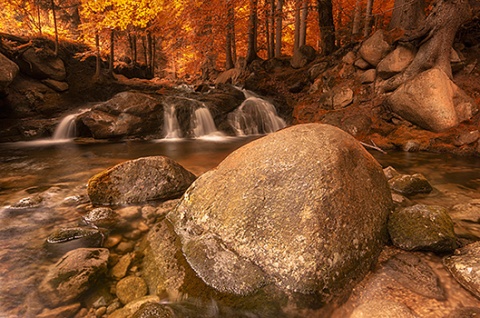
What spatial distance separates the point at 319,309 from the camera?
2275 millimetres

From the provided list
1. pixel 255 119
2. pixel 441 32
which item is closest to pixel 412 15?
pixel 441 32

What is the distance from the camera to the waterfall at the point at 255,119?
43.8ft

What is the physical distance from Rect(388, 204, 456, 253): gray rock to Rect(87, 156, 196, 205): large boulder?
11.4 ft

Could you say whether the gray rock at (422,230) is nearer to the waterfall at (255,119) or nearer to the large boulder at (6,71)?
the waterfall at (255,119)

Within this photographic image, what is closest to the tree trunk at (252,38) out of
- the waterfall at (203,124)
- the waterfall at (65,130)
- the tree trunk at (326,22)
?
the tree trunk at (326,22)

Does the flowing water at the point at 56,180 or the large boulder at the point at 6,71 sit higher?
the large boulder at the point at 6,71

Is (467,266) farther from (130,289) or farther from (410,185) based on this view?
(130,289)

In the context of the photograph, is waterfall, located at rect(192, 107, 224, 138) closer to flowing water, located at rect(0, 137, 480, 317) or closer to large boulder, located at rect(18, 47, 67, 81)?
flowing water, located at rect(0, 137, 480, 317)

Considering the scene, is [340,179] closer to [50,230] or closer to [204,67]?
[50,230]

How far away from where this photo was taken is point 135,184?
4.58m

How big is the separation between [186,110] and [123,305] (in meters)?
10.9

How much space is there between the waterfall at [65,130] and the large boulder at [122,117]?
815mm

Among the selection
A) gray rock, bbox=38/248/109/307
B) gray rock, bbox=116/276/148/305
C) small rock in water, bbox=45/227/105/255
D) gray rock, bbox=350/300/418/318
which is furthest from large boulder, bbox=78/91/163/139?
gray rock, bbox=350/300/418/318

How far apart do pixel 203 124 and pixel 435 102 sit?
919cm
